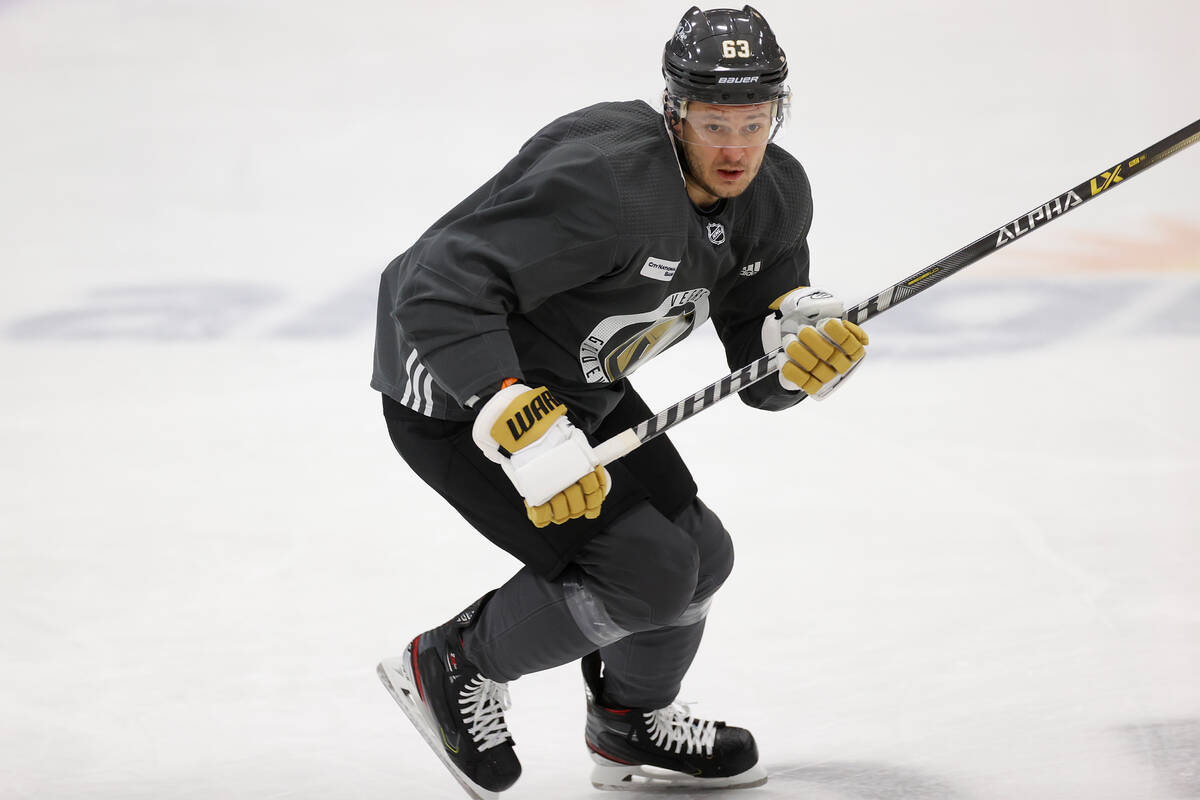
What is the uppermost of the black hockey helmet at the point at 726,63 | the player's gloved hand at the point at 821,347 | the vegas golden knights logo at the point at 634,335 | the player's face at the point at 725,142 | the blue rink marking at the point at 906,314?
the black hockey helmet at the point at 726,63

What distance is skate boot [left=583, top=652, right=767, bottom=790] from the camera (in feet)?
6.29

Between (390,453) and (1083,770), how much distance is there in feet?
6.30

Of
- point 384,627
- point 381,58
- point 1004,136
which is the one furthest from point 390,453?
point 1004,136

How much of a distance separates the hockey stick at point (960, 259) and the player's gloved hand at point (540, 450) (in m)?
0.17

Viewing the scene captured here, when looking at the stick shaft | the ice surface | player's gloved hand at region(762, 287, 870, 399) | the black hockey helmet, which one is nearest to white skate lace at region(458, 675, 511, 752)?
the ice surface

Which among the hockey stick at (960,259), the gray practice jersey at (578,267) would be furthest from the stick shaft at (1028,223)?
the gray practice jersey at (578,267)

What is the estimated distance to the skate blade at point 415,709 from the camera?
71.7 inches

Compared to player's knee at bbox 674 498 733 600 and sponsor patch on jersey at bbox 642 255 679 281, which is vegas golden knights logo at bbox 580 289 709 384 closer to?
sponsor patch on jersey at bbox 642 255 679 281

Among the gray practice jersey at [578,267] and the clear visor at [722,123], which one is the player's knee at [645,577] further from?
the clear visor at [722,123]

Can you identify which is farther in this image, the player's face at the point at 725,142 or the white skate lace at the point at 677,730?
the white skate lace at the point at 677,730

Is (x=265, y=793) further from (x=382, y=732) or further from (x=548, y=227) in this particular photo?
(x=548, y=227)

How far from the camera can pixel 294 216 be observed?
4.70 m

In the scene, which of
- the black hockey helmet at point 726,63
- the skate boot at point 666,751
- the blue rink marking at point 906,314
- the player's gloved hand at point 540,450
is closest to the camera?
the player's gloved hand at point 540,450

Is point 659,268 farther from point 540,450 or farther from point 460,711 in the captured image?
point 460,711
